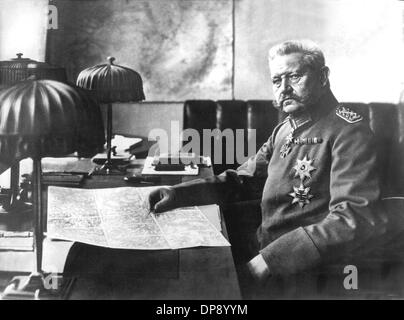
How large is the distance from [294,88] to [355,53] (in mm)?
678

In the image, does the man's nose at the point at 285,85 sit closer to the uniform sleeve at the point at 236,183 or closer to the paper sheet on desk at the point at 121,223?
the uniform sleeve at the point at 236,183

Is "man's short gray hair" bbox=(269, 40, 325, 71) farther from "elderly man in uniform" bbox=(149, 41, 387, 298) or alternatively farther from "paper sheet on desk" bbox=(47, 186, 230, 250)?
"paper sheet on desk" bbox=(47, 186, 230, 250)

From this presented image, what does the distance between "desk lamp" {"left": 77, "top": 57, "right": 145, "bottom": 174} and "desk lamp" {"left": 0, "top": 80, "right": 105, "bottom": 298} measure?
900mm

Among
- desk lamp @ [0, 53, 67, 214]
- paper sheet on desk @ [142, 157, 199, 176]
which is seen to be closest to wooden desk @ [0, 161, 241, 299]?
desk lamp @ [0, 53, 67, 214]

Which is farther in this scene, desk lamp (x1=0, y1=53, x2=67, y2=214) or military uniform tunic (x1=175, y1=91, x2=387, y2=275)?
desk lamp (x1=0, y1=53, x2=67, y2=214)

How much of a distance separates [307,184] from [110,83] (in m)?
0.83

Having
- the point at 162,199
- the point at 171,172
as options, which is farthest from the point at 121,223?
the point at 171,172

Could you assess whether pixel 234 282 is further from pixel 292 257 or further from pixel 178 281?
pixel 292 257

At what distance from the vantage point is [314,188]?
1.22m

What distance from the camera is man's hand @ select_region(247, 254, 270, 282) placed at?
1.09 m

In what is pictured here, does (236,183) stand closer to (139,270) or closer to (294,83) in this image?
→ (294,83)

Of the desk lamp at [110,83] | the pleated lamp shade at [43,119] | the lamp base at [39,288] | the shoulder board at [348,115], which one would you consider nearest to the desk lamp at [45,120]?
the pleated lamp shade at [43,119]
